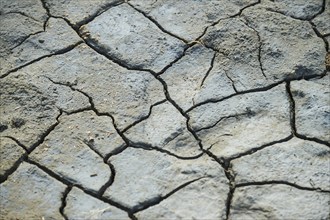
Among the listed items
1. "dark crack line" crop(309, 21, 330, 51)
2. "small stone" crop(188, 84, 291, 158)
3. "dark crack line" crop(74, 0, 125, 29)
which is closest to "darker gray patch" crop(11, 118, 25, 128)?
"dark crack line" crop(74, 0, 125, 29)

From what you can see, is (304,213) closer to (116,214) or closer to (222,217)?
(222,217)

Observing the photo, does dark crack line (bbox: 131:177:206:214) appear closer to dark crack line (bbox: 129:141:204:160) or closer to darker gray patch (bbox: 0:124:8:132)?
dark crack line (bbox: 129:141:204:160)

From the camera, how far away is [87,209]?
2.89 metres

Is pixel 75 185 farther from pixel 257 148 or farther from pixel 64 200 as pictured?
pixel 257 148

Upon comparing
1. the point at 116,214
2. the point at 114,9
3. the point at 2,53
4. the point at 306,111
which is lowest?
the point at 116,214

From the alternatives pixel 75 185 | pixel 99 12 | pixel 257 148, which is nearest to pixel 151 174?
pixel 75 185

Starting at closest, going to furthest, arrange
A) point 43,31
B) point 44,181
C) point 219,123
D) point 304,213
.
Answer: point 304,213 → point 44,181 → point 219,123 → point 43,31

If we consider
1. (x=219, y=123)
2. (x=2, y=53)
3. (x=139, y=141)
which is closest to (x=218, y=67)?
(x=219, y=123)

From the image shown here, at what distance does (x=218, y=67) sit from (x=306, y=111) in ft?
2.02

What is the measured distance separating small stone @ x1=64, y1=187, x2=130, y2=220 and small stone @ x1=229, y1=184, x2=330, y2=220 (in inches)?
22.8

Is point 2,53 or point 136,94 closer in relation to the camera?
point 136,94

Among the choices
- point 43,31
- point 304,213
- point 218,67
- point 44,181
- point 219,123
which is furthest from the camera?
point 43,31

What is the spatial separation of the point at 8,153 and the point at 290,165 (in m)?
1.53

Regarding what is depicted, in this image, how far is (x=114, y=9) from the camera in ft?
13.0
